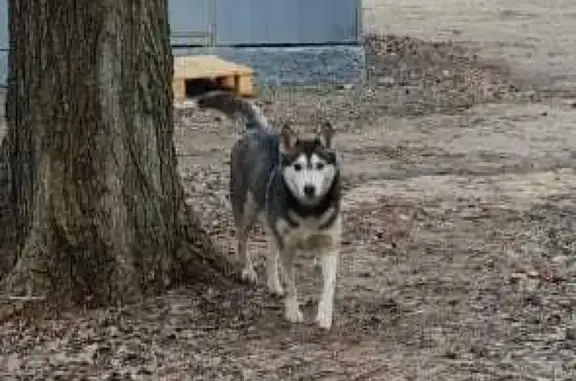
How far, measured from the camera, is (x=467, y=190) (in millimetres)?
10102

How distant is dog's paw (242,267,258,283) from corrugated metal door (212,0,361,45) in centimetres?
884

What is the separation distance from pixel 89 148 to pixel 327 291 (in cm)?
131

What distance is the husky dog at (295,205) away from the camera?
6547mm

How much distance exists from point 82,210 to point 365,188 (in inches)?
152

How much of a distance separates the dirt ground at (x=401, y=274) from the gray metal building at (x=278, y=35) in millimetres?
878

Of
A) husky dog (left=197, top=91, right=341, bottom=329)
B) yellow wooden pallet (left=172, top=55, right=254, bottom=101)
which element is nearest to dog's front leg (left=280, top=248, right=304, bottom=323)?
husky dog (left=197, top=91, right=341, bottom=329)

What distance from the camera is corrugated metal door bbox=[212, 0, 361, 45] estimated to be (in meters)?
16.1

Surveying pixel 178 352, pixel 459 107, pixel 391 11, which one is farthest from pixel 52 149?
pixel 391 11

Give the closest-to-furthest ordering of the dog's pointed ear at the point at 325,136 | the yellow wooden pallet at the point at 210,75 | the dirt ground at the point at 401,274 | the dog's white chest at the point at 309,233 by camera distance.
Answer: the dirt ground at the point at 401,274
the dog's pointed ear at the point at 325,136
the dog's white chest at the point at 309,233
the yellow wooden pallet at the point at 210,75

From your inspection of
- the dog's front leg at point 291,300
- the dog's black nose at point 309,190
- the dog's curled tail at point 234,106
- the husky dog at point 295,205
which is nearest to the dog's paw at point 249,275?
the husky dog at point 295,205

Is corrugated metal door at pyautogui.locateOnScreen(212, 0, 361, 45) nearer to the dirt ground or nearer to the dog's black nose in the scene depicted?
the dirt ground

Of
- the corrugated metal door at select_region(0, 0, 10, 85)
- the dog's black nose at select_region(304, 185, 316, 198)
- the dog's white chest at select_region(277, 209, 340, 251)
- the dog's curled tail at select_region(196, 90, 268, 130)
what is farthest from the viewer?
the corrugated metal door at select_region(0, 0, 10, 85)

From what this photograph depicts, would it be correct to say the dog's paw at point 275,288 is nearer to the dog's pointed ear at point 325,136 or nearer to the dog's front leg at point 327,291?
the dog's front leg at point 327,291

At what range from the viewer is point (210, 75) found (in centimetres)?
1435
